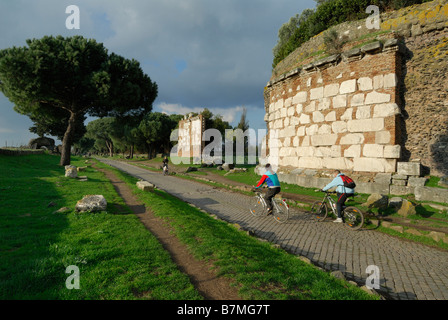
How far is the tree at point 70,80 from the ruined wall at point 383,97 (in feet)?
54.3

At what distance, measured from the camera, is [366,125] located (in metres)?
10.2

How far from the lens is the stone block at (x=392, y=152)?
9.38 m

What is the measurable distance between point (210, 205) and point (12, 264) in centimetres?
743

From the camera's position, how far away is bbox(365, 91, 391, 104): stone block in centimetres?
973

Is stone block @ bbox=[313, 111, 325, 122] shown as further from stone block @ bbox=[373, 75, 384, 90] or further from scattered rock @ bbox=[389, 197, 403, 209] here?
scattered rock @ bbox=[389, 197, 403, 209]

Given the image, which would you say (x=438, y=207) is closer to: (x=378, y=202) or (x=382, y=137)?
(x=378, y=202)

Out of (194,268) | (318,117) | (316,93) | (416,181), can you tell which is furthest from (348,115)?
(194,268)

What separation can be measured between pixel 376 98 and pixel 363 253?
7.47 meters

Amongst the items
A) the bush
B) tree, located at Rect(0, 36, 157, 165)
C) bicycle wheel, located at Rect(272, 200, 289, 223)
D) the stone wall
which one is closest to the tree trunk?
tree, located at Rect(0, 36, 157, 165)

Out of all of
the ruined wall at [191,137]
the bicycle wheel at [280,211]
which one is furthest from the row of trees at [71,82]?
the bicycle wheel at [280,211]

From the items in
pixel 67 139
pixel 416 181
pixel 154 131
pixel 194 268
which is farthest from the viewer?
pixel 154 131

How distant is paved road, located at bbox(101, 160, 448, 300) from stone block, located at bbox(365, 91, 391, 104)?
5.95m

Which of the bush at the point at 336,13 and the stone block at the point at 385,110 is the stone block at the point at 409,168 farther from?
the bush at the point at 336,13
